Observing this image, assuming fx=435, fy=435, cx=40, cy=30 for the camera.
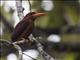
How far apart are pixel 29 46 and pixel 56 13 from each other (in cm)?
316

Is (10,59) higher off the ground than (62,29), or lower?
higher

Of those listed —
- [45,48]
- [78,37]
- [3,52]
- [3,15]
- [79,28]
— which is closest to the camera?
[45,48]

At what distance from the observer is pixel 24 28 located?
228 cm

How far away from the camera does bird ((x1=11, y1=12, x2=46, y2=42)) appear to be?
2211 mm

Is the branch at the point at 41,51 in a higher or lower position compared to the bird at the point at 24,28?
lower

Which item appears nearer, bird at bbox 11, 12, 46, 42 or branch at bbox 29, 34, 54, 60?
branch at bbox 29, 34, 54, 60

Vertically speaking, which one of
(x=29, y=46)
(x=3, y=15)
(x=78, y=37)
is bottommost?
(x=78, y=37)

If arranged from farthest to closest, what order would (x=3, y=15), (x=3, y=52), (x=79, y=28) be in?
(x=79, y=28)
(x=3, y=15)
(x=3, y=52)

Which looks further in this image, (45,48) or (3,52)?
(3,52)

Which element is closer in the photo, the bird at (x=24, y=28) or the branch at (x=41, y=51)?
the branch at (x=41, y=51)

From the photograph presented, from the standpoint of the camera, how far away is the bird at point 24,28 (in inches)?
87.0

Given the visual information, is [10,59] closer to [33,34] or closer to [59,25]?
[33,34]

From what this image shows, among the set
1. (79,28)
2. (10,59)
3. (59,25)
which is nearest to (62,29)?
(59,25)

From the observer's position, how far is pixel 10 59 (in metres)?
2.62
